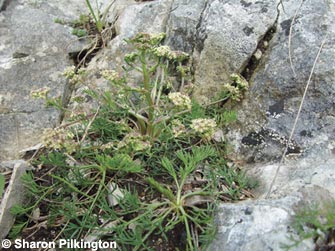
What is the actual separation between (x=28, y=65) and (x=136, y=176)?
4.24ft

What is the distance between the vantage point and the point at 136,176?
229cm

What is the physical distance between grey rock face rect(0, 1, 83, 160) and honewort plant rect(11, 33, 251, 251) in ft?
0.96

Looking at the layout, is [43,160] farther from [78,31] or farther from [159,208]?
[78,31]

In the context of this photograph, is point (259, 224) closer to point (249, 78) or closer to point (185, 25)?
point (249, 78)

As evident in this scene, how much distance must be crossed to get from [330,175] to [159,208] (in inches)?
34.1

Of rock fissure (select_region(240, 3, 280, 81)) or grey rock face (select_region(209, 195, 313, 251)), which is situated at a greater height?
rock fissure (select_region(240, 3, 280, 81))

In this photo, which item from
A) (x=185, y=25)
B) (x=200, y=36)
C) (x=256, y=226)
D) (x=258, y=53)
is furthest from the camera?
(x=185, y=25)

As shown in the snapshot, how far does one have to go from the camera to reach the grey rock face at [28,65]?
2.74 metres

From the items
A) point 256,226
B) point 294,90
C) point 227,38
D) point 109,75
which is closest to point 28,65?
point 109,75

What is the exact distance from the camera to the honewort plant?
203cm

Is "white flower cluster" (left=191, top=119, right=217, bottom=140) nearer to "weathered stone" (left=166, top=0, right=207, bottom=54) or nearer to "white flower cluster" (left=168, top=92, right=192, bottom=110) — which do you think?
"white flower cluster" (left=168, top=92, right=192, bottom=110)

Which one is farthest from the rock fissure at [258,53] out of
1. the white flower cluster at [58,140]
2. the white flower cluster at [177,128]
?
the white flower cluster at [58,140]

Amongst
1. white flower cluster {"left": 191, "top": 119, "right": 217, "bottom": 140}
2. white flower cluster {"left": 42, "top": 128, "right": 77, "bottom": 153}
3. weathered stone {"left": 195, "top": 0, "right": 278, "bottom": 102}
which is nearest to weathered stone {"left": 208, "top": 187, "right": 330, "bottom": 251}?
white flower cluster {"left": 191, "top": 119, "right": 217, "bottom": 140}

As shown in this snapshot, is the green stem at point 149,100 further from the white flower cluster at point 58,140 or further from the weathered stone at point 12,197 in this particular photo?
the weathered stone at point 12,197
